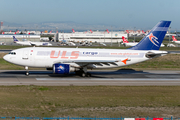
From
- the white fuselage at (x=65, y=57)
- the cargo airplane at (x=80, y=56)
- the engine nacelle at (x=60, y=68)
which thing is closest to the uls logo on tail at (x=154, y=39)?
the cargo airplane at (x=80, y=56)

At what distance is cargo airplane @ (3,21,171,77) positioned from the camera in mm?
33625

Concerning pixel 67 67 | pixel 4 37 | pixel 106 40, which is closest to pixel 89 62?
pixel 67 67

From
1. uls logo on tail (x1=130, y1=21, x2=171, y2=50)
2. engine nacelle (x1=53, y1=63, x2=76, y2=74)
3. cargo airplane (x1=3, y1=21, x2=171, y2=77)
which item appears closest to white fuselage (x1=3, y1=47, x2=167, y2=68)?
cargo airplane (x1=3, y1=21, x2=171, y2=77)

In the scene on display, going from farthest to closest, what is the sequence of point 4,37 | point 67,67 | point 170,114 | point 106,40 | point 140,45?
point 106,40, point 4,37, point 140,45, point 67,67, point 170,114

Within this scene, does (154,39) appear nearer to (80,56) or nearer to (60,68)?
(80,56)

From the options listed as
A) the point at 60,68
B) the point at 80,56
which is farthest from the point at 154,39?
the point at 60,68

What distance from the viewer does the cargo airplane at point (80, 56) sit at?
3362cm

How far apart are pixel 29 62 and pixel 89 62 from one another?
849 centimetres

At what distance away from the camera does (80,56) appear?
34812 mm

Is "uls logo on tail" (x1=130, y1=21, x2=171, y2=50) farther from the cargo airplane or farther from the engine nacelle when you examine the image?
the engine nacelle

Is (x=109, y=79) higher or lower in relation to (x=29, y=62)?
lower

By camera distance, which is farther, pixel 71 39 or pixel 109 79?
pixel 71 39

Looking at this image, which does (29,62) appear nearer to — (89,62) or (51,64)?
(51,64)

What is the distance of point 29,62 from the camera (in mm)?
33812
